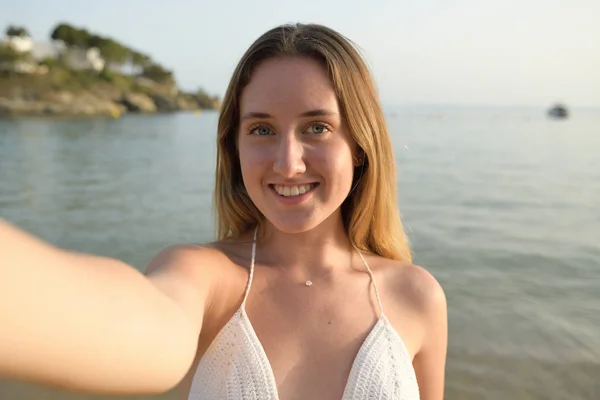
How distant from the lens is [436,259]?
19.9ft

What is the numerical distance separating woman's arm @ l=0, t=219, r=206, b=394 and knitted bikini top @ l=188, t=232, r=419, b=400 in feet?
1.47

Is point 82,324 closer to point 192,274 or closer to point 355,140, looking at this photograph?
point 192,274

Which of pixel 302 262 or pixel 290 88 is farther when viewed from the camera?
pixel 302 262

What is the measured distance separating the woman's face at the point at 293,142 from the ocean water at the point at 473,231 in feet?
2.43

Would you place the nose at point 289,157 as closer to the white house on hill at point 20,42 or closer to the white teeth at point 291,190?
the white teeth at point 291,190

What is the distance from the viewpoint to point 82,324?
102 centimetres

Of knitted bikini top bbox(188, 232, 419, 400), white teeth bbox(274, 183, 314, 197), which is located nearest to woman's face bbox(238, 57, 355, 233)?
white teeth bbox(274, 183, 314, 197)

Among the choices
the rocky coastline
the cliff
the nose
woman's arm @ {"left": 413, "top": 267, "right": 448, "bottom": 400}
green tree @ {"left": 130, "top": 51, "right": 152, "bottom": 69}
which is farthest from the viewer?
green tree @ {"left": 130, "top": 51, "right": 152, "bottom": 69}

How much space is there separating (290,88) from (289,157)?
0.25 metres

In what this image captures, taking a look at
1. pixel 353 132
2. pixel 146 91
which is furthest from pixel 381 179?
pixel 146 91

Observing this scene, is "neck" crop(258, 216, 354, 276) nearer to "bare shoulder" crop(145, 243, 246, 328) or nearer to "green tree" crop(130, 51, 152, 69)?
"bare shoulder" crop(145, 243, 246, 328)

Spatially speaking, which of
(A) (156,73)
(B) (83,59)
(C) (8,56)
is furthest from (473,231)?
(A) (156,73)

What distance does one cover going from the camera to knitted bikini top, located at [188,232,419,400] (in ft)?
5.96

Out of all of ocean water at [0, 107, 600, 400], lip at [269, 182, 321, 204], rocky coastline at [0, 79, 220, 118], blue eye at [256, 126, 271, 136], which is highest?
rocky coastline at [0, 79, 220, 118]
